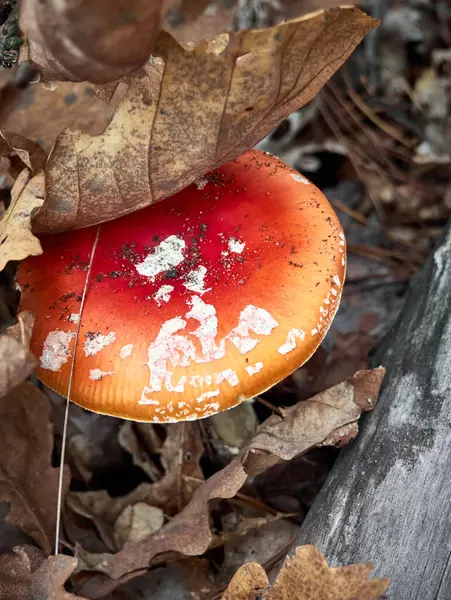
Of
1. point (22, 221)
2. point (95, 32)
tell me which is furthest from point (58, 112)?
point (95, 32)

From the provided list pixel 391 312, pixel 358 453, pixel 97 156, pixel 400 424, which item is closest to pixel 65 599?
pixel 358 453

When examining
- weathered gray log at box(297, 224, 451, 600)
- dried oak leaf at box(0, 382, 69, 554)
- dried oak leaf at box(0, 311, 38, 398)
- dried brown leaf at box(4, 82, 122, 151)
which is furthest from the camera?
dried brown leaf at box(4, 82, 122, 151)

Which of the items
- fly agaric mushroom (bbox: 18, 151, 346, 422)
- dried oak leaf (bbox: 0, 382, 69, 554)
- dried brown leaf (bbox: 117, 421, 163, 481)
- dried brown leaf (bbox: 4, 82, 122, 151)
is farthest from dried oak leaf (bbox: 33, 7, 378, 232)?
dried brown leaf (bbox: 117, 421, 163, 481)

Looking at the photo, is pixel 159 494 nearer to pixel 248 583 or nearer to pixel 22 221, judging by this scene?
pixel 248 583

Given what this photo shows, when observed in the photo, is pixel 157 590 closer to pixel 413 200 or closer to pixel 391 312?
pixel 391 312

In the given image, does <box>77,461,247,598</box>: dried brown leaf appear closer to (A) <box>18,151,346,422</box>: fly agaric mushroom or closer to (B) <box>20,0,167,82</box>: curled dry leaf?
(A) <box>18,151,346,422</box>: fly agaric mushroom

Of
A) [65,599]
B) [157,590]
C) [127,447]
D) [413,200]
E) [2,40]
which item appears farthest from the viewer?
[413,200]
